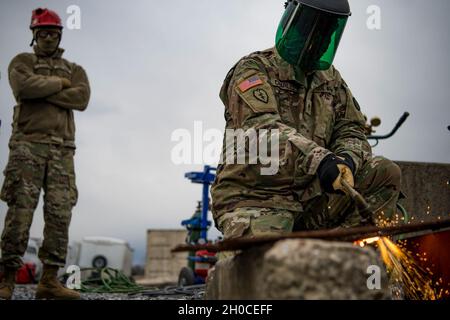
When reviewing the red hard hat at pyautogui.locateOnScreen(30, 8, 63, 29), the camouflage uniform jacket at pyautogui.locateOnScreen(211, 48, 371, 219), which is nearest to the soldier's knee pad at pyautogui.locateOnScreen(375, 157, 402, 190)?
the camouflage uniform jacket at pyautogui.locateOnScreen(211, 48, 371, 219)

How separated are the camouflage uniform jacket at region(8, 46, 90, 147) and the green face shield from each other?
2.46 metres

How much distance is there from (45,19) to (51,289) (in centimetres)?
221

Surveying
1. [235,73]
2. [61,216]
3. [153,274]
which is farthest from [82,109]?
[153,274]

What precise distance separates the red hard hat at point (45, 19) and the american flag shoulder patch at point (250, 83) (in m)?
2.81

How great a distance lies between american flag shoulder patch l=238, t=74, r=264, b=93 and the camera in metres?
2.73

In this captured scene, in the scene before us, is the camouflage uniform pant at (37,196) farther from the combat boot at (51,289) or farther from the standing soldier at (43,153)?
the combat boot at (51,289)

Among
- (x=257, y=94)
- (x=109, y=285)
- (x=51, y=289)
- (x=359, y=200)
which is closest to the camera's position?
(x=359, y=200)

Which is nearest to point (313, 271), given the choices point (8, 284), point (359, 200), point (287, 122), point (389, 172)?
point (359, 200)

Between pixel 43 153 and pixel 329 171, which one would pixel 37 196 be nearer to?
pixel 43 153

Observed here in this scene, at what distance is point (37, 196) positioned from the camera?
15.4ft

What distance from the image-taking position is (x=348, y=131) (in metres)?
3.16

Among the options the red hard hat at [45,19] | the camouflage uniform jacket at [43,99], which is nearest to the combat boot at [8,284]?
the camouflage uniform jacket at [43,99]
